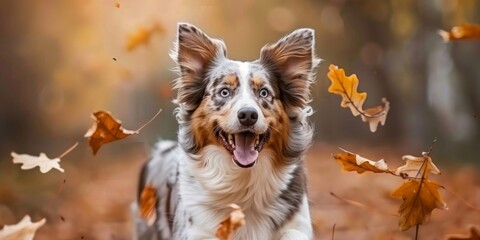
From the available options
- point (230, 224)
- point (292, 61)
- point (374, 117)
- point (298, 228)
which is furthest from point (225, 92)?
point (374, 117)

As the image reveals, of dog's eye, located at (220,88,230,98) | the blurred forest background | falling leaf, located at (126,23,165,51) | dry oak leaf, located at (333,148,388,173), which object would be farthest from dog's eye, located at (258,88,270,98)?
falling leaf, located at (126,23,165,51)

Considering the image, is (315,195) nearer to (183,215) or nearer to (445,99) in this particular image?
(445,99)

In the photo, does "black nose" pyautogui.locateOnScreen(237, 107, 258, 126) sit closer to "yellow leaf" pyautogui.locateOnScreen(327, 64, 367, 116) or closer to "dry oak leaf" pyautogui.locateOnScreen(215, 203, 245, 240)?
"dry oak leaf" pyautogui.locateOnScreen(215, 203, 245, 240)

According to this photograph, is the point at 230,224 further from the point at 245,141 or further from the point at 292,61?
the point at 292,61

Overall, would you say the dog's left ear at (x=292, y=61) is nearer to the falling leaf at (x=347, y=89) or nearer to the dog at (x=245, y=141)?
the dog at (x=245, y=141)

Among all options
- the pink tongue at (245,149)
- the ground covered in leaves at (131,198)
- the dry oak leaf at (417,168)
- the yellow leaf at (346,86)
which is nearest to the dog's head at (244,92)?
the pink tongue at (245,149)

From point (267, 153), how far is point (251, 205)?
231 millimetres

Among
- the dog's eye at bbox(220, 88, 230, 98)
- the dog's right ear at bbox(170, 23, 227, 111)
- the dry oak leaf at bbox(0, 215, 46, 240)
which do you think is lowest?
the dry oak leaf at bbox(0, 215, 46, 240)

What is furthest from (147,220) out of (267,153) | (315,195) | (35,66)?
(35,66)

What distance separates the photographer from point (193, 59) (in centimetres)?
327

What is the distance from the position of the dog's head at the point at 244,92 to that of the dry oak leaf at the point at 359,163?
0.69ft

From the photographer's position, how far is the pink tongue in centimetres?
303

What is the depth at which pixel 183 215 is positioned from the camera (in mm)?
3301

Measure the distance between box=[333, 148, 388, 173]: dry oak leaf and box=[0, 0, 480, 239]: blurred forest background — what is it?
2918 mm
